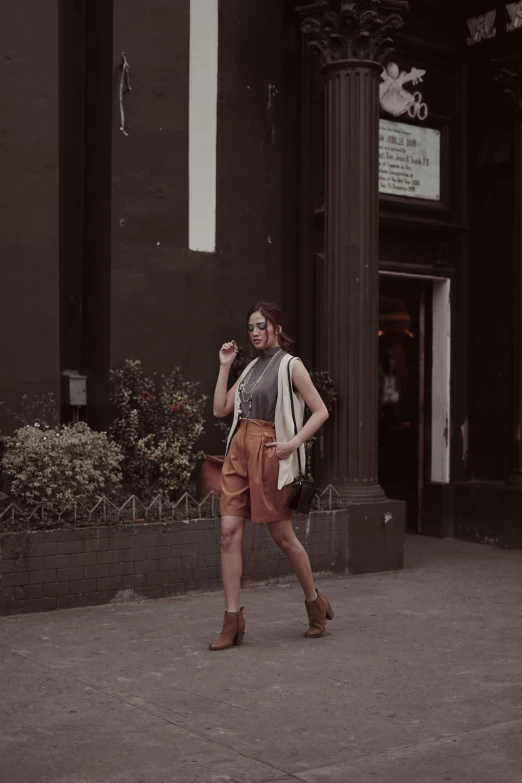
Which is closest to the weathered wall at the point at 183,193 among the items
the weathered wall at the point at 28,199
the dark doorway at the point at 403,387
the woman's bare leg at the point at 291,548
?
the weathered wall at the point at 28,199

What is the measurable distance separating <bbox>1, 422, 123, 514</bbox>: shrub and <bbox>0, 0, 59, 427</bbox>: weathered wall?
776 mm

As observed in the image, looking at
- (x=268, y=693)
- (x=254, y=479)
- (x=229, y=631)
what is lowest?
(x=268, y=693)

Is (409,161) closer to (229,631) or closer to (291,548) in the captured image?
(291,548)

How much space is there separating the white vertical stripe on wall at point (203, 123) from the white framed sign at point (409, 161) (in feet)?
Answer: 6.64

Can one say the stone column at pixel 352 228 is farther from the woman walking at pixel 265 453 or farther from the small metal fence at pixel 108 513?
the woman walking at pixel 265 453

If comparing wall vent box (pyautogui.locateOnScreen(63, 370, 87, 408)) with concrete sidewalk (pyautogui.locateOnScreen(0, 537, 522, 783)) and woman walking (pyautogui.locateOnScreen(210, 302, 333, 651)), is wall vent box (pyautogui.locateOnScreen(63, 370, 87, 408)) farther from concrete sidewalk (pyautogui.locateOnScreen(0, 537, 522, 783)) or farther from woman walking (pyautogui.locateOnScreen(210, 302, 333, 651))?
woman walking (pyautogui.locateOnScreen(210, 302, 333, 651))

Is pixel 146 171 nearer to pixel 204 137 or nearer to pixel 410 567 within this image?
pixel 204 137

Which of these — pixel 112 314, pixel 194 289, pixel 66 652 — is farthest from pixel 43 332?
pixel 66 652

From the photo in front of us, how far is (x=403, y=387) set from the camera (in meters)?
12.7

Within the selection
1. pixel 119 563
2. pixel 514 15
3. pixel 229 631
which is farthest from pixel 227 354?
pixel 514 15

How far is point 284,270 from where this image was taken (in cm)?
1051

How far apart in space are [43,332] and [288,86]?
3.55 m

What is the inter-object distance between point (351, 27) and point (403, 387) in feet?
14.6

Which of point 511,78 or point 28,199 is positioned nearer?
point 28,199
